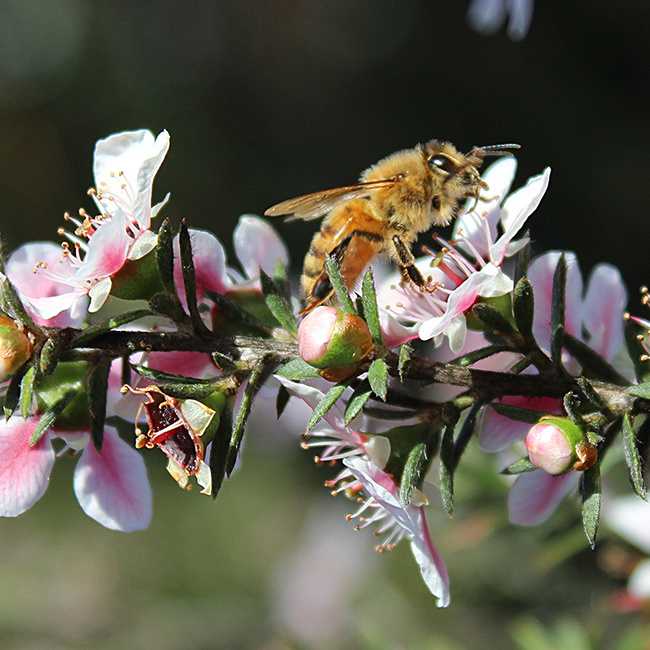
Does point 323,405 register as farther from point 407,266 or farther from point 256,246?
point 256,246

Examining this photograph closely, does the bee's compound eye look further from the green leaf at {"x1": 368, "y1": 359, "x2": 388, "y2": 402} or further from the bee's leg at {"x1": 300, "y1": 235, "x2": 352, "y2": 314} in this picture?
the green leaf at {"x1": 368, "y1": 359, "x2": 388, "y2": 402}

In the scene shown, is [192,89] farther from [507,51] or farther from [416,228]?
[416,228]

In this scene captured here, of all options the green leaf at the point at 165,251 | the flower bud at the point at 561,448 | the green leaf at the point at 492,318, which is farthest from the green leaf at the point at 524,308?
the green leaf at the point at 165,251

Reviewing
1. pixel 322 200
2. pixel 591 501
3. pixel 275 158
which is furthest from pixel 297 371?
pixel 275 158

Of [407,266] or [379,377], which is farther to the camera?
[407,266]

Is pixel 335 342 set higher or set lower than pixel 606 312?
higher

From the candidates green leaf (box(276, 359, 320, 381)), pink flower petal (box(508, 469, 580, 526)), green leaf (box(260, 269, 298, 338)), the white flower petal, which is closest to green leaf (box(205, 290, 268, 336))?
green leaf (box(260, 269, 298, 338))

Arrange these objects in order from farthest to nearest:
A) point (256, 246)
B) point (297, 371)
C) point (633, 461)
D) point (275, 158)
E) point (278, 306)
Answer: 1. point (275, 158)
2. point (256, 246)
3. point (278, 306)
4. point (297, 371)
5. point (633, 461)
